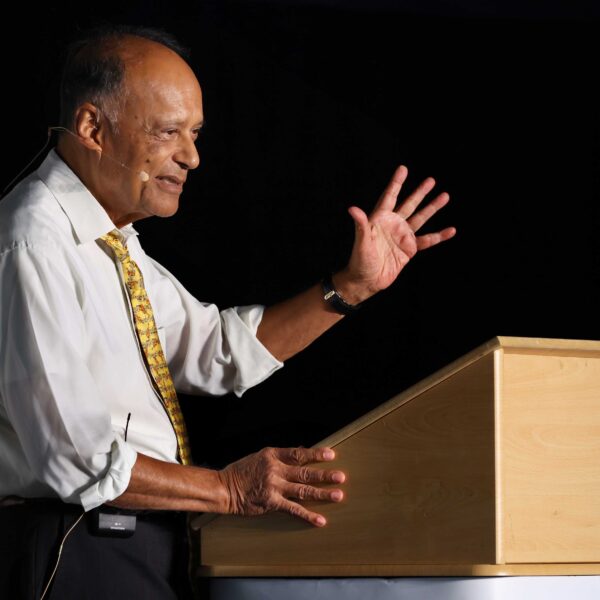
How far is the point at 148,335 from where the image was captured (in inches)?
87.1

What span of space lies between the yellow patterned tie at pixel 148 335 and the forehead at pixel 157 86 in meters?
0.26

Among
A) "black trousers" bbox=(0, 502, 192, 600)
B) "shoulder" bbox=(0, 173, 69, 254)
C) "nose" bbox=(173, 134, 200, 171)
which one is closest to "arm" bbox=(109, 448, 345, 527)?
"black trousers" bbox=(0, 502, 192, 600)

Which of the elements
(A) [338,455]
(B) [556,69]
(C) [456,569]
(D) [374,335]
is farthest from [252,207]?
(C) [456,569]

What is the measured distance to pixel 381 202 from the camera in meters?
2.41

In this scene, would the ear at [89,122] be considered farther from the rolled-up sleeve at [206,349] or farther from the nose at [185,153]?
the rolled-up sleeve at [206,349]

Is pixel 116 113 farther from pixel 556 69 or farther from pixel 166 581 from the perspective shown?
pixel 556 69

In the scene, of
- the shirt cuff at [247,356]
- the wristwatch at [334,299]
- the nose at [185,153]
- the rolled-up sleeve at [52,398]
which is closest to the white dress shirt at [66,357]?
the rolled-up sleeve at [52,398]

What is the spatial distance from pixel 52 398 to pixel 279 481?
0.41 m

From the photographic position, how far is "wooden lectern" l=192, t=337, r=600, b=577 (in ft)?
5.48

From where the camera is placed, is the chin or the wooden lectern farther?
the chin

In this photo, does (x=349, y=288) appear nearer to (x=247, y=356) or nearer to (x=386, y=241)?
(x=386, y=241)

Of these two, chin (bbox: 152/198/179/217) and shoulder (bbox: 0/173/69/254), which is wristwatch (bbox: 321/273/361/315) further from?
shoulder (bbox: 0/173/69/254)

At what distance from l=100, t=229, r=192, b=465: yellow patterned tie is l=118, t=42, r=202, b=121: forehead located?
0.86 feet

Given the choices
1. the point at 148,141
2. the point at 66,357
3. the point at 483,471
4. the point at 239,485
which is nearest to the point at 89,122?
the point at 148,141
